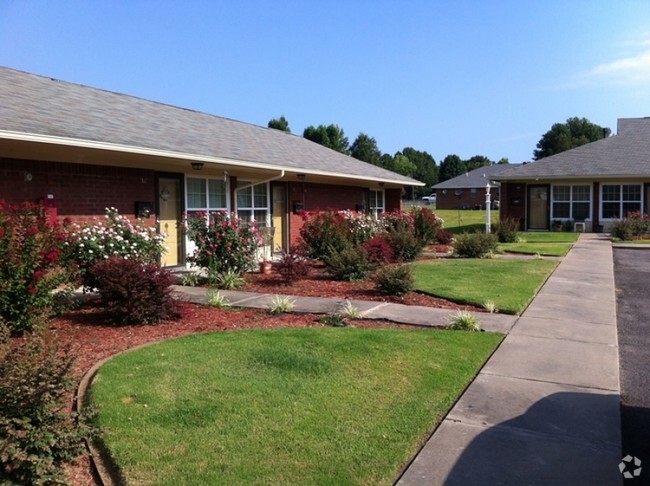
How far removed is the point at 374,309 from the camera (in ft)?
27.5

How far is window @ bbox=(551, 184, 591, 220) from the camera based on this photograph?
28.4 metres

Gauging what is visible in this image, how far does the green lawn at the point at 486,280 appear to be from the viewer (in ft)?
30.3

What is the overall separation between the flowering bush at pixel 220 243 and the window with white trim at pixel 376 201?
12564 millimetres

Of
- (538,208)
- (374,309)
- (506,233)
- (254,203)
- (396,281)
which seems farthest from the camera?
(538,208)

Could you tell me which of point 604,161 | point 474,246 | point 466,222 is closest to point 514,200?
point 604,161

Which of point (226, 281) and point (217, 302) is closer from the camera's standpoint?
point (217, 302)

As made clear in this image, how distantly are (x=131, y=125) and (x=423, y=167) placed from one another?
117 meters

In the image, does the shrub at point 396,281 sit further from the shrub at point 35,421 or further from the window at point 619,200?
the window at point 619,200

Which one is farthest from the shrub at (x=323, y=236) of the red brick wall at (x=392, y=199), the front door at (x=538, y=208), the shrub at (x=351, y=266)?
the front door at (x=538, y=208)

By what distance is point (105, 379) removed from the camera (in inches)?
197

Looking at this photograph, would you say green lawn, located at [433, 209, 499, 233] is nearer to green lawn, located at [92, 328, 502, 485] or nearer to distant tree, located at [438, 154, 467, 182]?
green lawn, located at [92, 328, 502, 485]

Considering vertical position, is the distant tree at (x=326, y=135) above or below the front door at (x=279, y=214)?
above

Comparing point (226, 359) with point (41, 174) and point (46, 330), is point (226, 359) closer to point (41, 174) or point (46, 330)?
point (46, 330)

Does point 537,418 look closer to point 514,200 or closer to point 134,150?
point 134,150
